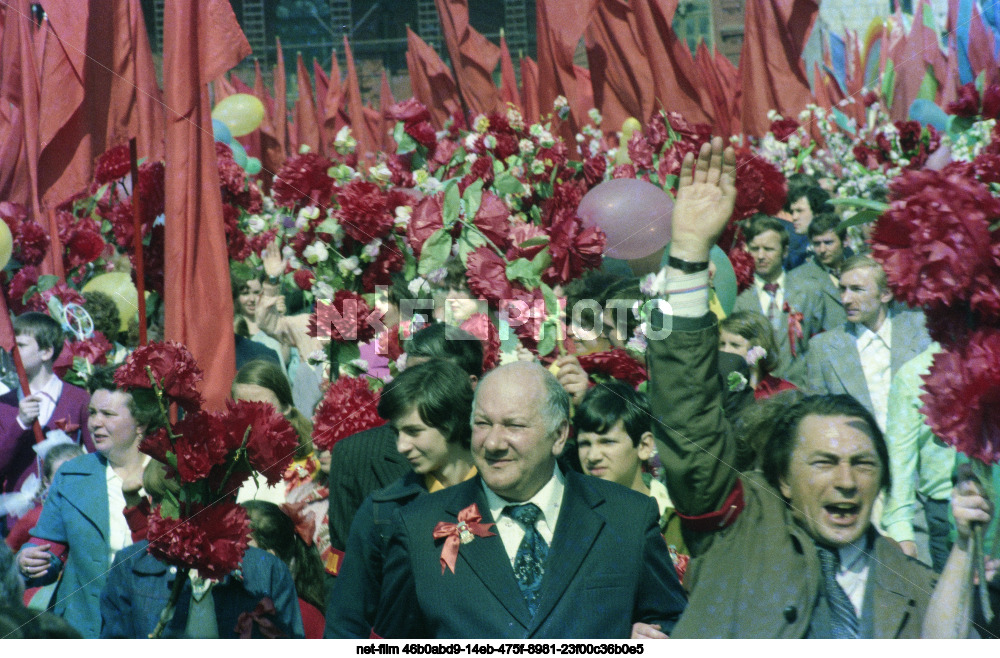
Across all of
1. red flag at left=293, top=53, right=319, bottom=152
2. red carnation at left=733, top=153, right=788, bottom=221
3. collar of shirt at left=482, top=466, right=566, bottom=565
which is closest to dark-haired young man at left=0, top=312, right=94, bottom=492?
collar of shirt at left=482, top=466, right=566, bottom=565

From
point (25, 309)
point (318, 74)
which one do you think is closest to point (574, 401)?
point (25, 309)

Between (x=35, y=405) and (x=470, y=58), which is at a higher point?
(x=470, y=58)

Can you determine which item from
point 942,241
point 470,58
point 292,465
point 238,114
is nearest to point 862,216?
point 942,241

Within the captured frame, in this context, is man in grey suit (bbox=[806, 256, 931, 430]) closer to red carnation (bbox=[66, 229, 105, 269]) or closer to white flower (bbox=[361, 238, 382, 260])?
white flower (bbox=[361, 238, 382, 260])

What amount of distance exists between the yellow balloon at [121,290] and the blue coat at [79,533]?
2822 millimetres

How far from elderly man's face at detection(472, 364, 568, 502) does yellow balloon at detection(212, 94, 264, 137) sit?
1054 centimetres

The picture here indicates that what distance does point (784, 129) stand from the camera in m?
10.1

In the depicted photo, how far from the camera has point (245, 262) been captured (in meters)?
6.96

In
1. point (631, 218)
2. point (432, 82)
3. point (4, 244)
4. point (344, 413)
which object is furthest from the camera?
point (432, 82)

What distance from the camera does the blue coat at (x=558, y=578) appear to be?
2621 mm

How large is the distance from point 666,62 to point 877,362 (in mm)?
7364

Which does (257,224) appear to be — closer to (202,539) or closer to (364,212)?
(364,212)

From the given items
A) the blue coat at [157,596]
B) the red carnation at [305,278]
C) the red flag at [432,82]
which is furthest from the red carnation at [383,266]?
the red flag at [432,82]

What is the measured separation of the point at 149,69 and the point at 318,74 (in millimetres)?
14086
